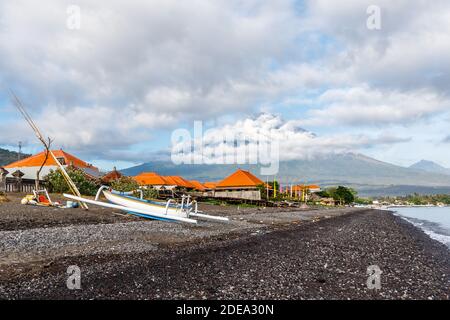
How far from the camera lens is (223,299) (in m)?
7.32

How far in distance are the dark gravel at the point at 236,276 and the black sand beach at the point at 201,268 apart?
0.02m

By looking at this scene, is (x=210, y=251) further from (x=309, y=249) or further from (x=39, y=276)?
(x=39, y=276)

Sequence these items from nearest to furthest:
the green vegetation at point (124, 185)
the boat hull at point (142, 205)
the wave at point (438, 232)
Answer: the boat hull at point (142, 205), the wave at point (438, 232), the green vegetation at point (124, 185)

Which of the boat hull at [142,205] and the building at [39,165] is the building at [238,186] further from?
the boat hull at [142,205]

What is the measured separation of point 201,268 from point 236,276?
49.3 inches

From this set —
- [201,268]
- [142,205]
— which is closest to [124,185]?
[142,205]

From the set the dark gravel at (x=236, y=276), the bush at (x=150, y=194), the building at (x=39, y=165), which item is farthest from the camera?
the building at (x=39, y=165)

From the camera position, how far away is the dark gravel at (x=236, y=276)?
7598 millimetres

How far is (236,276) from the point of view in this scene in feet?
30.4

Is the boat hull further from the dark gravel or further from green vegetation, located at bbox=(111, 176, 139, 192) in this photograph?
green vegetation, located at bbox=(111, 176, 139, 192)

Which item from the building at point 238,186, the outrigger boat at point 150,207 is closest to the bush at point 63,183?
the outrigger boat at point 150,207

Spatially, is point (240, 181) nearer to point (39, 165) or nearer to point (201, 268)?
point (39, 165)
